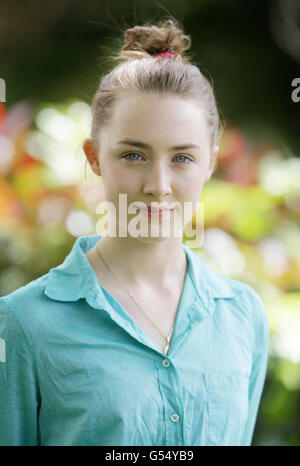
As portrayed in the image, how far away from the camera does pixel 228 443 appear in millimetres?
1104

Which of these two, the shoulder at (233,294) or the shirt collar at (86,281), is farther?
the shoulder at (233,294)

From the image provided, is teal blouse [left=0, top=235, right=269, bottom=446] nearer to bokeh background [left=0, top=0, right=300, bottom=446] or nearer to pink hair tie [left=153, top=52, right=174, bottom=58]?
pink hair tie [left=153, top=52, right=174, bottom=58]

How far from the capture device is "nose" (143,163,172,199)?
106 centimetres

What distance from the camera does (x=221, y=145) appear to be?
7.22 feet

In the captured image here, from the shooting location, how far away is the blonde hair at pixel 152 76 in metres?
1.10

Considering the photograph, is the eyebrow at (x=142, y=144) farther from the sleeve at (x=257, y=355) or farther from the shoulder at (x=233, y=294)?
the sleeve at (x=257, y=355)

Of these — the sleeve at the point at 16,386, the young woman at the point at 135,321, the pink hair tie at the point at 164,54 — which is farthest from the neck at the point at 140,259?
the pink hair tie at the point at 164,54

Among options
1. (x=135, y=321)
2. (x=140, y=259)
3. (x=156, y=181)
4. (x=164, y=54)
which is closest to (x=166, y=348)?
(x=135, y=321)

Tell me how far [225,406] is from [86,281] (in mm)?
344

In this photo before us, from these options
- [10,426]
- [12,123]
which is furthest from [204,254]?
[10,426]

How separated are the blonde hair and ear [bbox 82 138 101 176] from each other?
0.04ft

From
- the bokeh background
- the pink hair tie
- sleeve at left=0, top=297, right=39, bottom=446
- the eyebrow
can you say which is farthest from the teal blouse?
the bokeh background

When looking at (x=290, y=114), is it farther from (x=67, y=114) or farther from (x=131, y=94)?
(x=131, y=94)

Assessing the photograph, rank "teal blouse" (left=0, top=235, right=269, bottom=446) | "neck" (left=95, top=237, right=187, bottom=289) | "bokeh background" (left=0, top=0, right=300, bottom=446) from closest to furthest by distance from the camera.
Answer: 1. "teal blouse" (left=0, top=235, right=269, bottom=446)
2. "neck" (left=95, top=237, right=187, bottom=289)
3. "bokeh background" (left=0, top=0, right=300, bottom=446)
